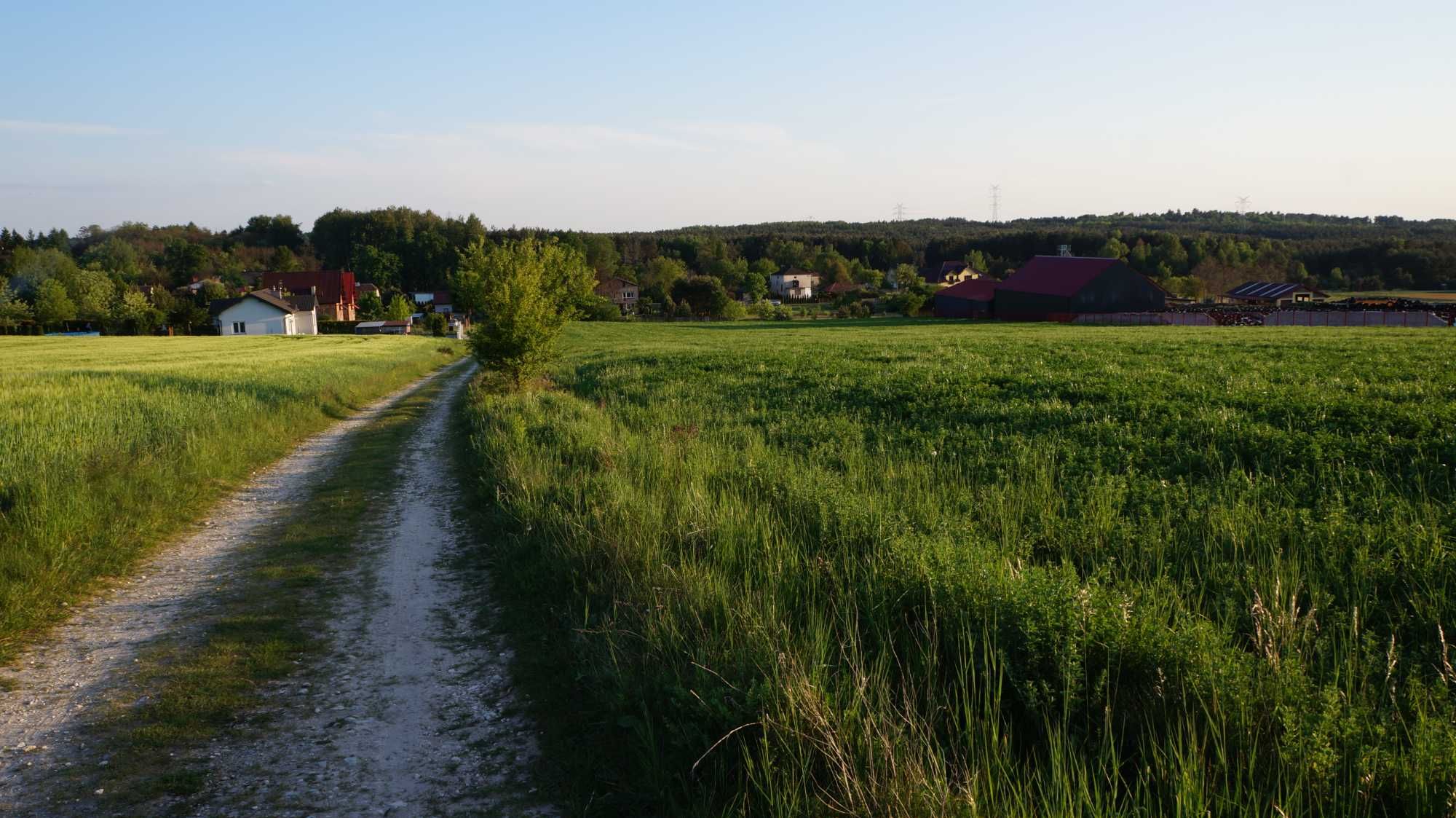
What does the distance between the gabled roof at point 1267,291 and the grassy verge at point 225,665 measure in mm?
109976

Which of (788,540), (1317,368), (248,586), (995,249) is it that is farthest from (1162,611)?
Answer: (995,249)

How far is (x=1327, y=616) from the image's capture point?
15.9 feet

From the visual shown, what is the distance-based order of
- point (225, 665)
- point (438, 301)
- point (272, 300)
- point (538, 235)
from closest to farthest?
point (225, 665) < point (272, 300) < point (438, 301) < point (538, 235)

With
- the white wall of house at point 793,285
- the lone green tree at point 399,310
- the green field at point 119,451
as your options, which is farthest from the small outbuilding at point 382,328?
the white wall of house at point 793,285

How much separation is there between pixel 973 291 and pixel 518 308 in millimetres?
70285

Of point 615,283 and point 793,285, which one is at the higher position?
point 793,285

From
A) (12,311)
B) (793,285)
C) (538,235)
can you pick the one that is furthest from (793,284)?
(12,311)

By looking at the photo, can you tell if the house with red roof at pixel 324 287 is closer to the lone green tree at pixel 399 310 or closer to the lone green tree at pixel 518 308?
the lone green tree at pixel 399 310

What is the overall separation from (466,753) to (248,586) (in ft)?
14.0

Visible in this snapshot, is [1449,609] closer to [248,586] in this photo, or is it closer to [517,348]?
[248,586]

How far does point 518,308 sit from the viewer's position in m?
23.9

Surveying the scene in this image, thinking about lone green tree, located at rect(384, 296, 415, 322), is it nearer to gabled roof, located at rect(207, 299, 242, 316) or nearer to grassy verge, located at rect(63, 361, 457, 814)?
gabled roof, located at rect(207, 299, 242, 316)

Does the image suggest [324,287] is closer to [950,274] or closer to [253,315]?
[253,315]

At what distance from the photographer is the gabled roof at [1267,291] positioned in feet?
314
